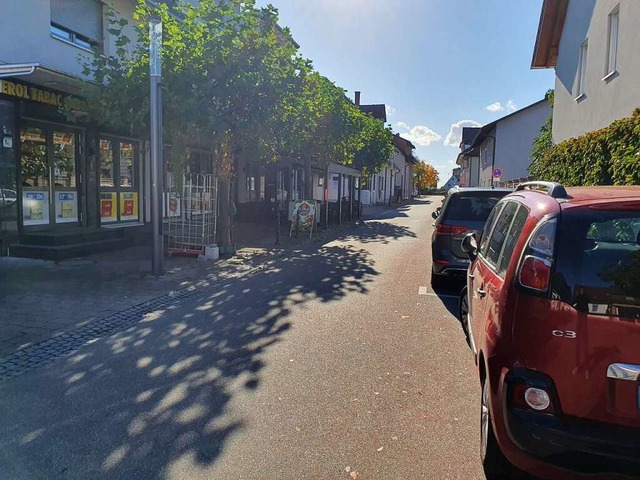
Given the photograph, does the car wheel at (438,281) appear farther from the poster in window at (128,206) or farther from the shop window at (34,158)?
the poster in window at (128,206)

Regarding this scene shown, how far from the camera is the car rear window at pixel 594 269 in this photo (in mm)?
2332

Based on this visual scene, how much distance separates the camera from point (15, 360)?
4855 millimetres

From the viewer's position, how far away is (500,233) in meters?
3.66

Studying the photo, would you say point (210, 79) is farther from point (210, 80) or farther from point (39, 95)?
point (39, 95)

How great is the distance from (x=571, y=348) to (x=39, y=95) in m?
11.4

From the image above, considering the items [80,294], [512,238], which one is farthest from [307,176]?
[512,238]

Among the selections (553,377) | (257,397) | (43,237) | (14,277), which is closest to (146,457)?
(257,397)

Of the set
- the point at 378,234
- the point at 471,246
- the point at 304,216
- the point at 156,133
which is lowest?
the point at 378,234

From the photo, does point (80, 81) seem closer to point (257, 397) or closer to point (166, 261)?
point (166, 261)

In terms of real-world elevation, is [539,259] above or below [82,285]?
above

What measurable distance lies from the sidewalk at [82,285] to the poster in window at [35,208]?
1.13 m

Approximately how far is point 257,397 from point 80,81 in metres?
8.68

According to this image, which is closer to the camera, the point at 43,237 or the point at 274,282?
the point at 274,282

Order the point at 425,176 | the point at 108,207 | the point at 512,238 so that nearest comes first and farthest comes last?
1. the point at 512,238
2. the point at 108,207
3. the point at 425,176
